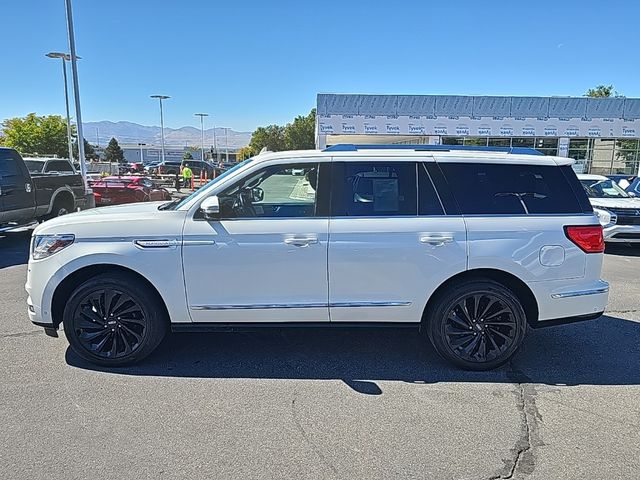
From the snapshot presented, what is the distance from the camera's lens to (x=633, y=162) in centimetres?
3372

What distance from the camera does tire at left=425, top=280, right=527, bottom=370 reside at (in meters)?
4.07

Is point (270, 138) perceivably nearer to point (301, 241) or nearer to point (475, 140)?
point (475, 140)

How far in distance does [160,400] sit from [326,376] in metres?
1.33

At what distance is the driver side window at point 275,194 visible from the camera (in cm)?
408

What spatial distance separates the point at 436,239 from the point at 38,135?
5654cm

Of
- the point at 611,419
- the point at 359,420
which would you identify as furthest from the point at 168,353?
the point at 611,419

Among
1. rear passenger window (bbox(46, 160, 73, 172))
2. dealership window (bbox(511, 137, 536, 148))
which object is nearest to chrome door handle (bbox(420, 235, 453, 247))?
rear passenger window (bbox(46, 160, 73, 172))

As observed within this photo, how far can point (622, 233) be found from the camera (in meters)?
10.1

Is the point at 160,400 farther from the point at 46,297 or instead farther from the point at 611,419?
the point at 611,419

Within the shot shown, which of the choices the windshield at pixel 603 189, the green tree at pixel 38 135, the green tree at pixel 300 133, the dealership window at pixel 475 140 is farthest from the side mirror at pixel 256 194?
the green tree at pixel 300 133

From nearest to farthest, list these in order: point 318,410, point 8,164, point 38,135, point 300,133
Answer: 1. point 318,410
2. point 8,164
3. point 38,135
4. point 300,133

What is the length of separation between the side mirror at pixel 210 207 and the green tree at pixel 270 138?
73.8 m

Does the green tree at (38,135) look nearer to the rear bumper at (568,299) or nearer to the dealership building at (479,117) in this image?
the dealership building at (479,117)

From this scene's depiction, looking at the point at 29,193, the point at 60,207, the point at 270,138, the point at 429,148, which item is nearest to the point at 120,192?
the point at 60,207
